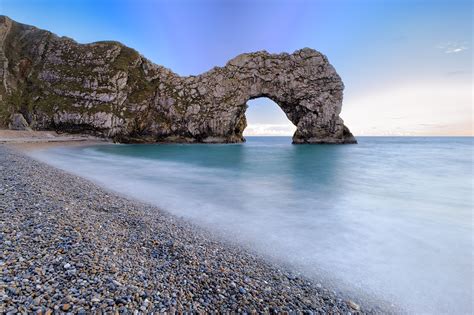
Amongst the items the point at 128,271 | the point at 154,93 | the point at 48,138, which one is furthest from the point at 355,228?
the point at 154,93

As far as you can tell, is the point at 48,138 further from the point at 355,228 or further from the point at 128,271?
the point at 355,228

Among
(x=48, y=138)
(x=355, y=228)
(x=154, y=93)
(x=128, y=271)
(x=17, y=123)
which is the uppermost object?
(x=154, y=93)

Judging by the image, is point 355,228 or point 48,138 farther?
point 48,138

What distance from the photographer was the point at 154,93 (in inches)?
2657

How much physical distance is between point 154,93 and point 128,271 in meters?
69.9

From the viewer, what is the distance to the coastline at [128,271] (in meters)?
3.04

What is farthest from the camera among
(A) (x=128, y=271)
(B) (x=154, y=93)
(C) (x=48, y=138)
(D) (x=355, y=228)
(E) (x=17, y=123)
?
(B) (x=154, y=93)

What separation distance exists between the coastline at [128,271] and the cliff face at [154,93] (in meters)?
60.6

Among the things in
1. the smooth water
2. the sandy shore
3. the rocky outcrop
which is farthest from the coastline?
the rocky outcrop

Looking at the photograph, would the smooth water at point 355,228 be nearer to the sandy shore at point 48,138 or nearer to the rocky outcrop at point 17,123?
the sandy shore at point 48,138

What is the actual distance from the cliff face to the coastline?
2387 inches

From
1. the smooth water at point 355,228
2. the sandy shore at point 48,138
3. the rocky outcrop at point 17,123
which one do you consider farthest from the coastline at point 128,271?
the rocky outcrop at point 17,123

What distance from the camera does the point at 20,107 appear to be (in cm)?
6128

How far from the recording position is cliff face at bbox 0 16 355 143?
61781 millimetres
